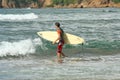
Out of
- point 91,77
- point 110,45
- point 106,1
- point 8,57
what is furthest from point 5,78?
point 106,1

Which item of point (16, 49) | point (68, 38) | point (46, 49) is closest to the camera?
point (68, 38)

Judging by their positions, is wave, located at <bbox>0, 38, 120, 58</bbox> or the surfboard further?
wave, located at <bbox>0, 38, 120, 58</bbox>

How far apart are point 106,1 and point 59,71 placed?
174 m

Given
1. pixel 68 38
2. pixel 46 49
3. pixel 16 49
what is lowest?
pixel 46 49

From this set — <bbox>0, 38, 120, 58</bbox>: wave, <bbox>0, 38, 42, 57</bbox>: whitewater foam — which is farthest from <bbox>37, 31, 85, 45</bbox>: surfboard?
<bbox>0, 38, 42, 57</bbox>: whitewater foam

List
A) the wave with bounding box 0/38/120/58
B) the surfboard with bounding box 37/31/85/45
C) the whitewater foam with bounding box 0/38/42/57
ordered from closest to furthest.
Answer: the surfboard with bounding box 37/31/85/45 → the whitewater foam with bounding box 0/38/42/57 → the wave with bounding box 0/38/120/58

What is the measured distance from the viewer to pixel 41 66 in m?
17.2

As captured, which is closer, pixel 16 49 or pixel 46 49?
A: pixel 16 49

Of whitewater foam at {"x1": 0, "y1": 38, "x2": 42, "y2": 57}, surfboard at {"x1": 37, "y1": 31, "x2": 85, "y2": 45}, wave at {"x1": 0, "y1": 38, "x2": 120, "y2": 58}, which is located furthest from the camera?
wave at {"x1": 0, "y1": 38, "x2": 120, "y2": 58}

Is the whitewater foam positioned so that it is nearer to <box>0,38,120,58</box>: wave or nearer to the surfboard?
<box>0,38,120,58</box>: wave

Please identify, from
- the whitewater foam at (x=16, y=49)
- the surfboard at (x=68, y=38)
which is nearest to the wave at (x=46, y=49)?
the whitewater foam at (x=16, y=49)

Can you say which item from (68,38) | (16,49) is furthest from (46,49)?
(68,38)

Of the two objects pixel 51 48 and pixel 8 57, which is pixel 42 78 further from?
pixel 51 48

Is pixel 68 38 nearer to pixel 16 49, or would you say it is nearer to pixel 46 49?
pixel 16 49
